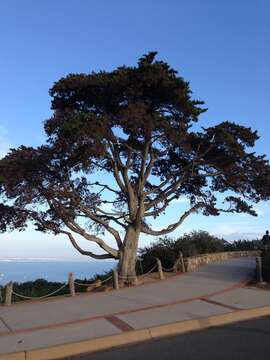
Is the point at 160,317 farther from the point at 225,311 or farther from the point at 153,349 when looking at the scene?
the point at 153,349

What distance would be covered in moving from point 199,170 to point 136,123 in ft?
17.4

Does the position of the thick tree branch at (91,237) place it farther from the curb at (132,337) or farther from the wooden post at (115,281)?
the curb at (132,337)

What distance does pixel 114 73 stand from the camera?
1938cm

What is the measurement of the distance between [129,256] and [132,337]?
34.3 ft

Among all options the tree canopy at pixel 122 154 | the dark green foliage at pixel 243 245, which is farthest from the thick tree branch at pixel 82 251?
the dark green foliage at pixel 243 245

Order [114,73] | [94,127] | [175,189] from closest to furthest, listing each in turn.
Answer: [94,127] → [114,73] → [175,189]

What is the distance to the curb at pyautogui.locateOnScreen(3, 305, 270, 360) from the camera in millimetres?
8227

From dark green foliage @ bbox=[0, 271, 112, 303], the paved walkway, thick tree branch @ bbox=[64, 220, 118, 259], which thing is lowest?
the paved walkway

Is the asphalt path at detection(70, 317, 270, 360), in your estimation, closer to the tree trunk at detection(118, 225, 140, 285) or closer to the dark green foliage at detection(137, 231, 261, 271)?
the tree trunk at detection(118, 225, 140, 285)

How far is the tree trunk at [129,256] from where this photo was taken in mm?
19188

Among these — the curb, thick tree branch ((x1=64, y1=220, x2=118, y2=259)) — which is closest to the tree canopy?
thick tree branch ((x1=64, y1=220, x2=118, y2=259))

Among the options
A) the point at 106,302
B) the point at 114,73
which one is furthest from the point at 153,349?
the point at 114,73

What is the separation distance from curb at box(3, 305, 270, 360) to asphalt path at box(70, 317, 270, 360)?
254 mm

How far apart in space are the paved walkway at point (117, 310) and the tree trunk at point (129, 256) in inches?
66.9
